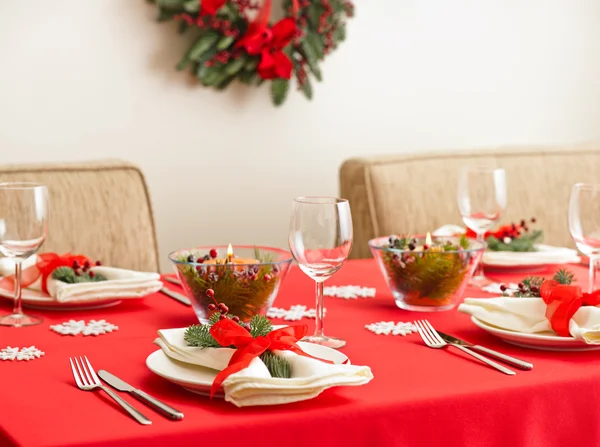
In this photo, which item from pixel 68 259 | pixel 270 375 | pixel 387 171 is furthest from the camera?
pixel 387 171

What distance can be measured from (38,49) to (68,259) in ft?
4.00

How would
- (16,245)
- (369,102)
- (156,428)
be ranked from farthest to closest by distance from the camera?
1. (369,102)
2. (16,245)
3. (156,428)

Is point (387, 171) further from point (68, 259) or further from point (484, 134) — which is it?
point (68, 259)

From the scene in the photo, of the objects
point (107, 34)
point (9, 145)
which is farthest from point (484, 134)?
point (9, 145)

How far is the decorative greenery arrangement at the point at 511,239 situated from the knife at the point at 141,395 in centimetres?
97

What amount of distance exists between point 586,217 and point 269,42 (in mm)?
1501

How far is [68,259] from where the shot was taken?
143cm

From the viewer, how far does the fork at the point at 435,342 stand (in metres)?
1.05

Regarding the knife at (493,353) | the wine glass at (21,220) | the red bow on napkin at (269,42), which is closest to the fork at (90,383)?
the wine glass at (21,220)

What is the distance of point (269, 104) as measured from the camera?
2781 millimetres

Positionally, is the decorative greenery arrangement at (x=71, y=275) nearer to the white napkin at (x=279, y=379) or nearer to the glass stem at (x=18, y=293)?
the glass stem at (x=18, y=293)

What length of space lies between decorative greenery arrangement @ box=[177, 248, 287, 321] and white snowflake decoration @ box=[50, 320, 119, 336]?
125 mm

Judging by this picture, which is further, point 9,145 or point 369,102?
point 369,102

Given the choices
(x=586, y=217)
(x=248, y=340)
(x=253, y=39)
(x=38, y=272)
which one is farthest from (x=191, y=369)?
(x=253, y=39)
